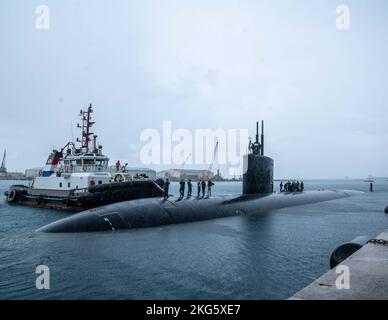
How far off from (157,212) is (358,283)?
14149 millimetres

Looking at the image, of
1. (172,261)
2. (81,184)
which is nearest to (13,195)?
(81,184)

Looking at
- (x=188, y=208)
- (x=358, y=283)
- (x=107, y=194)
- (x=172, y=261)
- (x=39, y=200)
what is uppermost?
(x=358, y=283)

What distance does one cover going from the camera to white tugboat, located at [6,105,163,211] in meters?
27.9

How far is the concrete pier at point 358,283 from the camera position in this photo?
190 inches

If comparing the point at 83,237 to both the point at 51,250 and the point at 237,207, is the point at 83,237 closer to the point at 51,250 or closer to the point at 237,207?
the point at 51,250

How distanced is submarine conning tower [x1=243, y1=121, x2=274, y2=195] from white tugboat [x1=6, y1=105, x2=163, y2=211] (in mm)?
7437

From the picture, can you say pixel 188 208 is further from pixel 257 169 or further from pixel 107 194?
pixel 107 194

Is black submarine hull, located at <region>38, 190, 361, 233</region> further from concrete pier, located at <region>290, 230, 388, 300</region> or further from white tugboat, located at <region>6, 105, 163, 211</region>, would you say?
concrete pier, located at <region>290, 230, 388, 300</region>

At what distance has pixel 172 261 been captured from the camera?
1177 centimetres

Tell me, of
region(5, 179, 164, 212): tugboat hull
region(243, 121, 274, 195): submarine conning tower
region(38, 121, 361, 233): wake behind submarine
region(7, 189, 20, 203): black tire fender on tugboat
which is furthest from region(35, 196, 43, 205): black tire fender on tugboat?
region(243, 121, 274, 195): submarine conning tower

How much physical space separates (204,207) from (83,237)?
8.71 metres

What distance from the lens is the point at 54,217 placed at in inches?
1053
